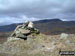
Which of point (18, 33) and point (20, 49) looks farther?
point (18, 33)

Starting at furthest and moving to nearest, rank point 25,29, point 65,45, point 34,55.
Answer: point 25,29, point 65,45, point 34,55

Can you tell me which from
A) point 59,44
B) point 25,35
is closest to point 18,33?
point 25,35

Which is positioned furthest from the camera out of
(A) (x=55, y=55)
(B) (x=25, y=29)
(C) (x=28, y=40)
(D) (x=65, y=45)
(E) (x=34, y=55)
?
(B) (x=25, y=29)

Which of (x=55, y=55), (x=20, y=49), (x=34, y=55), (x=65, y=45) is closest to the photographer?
(x=55, y=55)

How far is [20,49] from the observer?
43.0 m

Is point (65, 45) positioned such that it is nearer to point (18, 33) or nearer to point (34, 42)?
point (34, 42)

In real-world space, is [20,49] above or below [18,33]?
below

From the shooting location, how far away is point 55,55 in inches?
1348

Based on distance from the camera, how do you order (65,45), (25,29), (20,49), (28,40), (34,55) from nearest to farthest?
(34,55), (65,45), (20,49), (28,40), (25,29)

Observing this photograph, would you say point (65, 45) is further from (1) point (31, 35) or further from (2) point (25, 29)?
(2) point (25, 29)

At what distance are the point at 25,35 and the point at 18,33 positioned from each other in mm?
2082

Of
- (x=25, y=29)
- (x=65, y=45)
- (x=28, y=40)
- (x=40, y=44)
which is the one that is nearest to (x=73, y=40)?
(x=65, y=45)

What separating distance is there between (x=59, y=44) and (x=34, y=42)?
23.5 ft

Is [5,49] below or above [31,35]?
below
